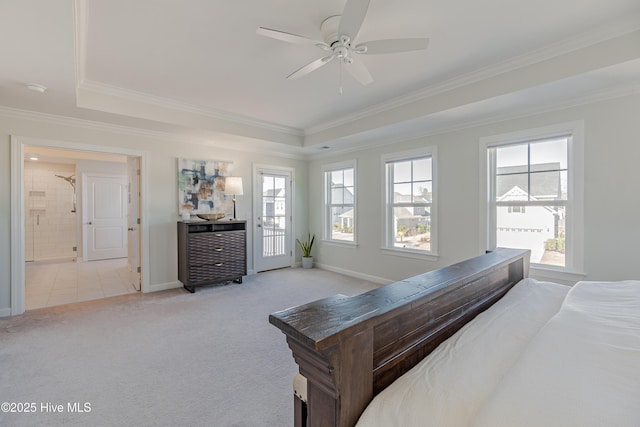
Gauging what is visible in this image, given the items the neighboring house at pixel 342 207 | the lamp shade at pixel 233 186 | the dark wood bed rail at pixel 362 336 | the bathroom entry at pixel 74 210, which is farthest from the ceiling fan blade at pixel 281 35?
the bathroom entry at pixel 74 210

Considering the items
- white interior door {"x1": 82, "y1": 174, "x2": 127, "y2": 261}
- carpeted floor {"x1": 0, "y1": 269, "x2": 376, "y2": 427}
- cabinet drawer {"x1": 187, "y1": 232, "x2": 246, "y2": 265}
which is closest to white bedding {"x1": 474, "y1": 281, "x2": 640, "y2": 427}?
carpeted floor {"x1": 0, "y1": 269, "x2": 376, "y2": 427}

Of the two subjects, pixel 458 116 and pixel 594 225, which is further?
pixel 458 116

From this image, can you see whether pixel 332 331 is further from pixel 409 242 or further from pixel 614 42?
pixel 409 242

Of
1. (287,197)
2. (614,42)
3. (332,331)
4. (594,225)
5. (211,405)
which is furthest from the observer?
(287,197)

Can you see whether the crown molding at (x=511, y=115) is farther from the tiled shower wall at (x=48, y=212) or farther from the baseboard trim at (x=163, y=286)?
the tiled shower wall at (x=48, y=212)

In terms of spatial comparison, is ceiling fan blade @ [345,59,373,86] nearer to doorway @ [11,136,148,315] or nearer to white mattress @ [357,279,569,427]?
white mattress @ [357,279,569,427]

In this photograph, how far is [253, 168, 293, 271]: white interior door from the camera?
550 cm

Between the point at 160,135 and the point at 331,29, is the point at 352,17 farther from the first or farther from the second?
the point at 160,135

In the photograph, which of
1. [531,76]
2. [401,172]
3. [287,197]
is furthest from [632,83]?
[287,197]

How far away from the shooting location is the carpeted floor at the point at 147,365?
1.79m

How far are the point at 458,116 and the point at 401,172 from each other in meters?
1.29

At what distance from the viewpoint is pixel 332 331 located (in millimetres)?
787

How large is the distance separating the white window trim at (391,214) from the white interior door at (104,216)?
645 centimetres

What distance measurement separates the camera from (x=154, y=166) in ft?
14.1
